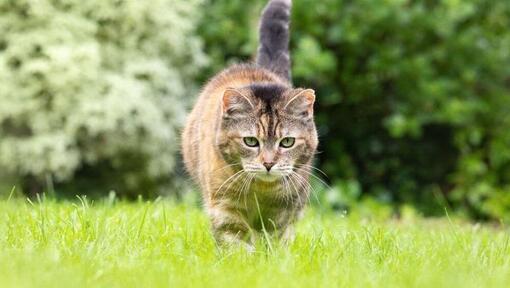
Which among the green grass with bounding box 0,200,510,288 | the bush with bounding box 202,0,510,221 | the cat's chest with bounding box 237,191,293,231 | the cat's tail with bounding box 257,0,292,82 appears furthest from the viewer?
the bush with bounding box 202,0,510,221

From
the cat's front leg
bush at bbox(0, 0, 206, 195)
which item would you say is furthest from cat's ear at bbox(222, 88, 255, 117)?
bush at bbox(0, 0, 206, 195)

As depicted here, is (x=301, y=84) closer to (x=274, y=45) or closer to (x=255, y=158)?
(x=274, y=45)

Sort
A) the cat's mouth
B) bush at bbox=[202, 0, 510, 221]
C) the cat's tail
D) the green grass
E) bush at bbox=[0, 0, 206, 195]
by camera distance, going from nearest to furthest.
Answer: the green grass, the cat's mouth, the cat's tail, bush at bbox=[0, 0, 206, 195], bush at bbox=[202, 0, 510, 221]

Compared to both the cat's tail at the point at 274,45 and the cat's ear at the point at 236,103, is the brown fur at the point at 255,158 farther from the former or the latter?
the cat's tail at the point at 274,45

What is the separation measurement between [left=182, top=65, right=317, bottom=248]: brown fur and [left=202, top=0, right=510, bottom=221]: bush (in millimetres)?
3495

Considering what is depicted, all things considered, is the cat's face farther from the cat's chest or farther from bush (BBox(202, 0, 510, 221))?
bush (BBox(202, 0, 510, 221))

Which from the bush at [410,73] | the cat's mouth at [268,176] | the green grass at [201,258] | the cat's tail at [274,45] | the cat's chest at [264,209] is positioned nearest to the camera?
the green grass at [201,258]

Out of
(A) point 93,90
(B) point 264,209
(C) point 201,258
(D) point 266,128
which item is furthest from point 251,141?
(A) point 93,90

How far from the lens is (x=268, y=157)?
371 cm

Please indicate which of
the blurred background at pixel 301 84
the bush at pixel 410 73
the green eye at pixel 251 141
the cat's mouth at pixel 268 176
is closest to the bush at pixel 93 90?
the blurred background at pixel 301 84

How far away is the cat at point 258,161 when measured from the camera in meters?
3.78

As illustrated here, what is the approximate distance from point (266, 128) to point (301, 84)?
4346mm

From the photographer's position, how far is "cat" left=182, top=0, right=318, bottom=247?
3.78 m

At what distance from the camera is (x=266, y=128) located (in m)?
3.84
